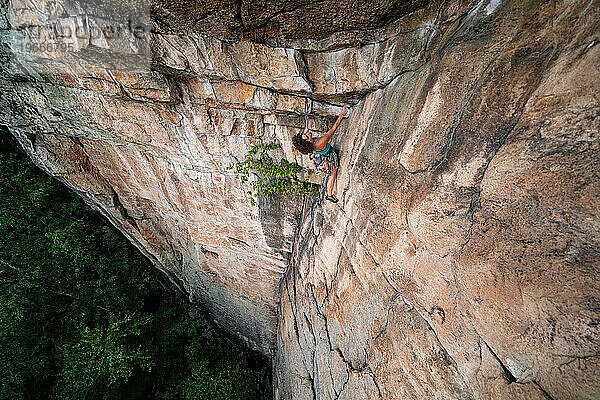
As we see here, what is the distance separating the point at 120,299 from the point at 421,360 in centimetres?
669

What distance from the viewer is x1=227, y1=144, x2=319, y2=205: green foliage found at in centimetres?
362

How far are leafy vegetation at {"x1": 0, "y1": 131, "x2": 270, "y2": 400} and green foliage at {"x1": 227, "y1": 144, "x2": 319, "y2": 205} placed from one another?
4.09m

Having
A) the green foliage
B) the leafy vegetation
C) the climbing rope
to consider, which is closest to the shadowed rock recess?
the climbing rope

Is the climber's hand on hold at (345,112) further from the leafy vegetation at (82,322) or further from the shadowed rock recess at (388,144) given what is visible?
the leafy vegetation at (82,322)

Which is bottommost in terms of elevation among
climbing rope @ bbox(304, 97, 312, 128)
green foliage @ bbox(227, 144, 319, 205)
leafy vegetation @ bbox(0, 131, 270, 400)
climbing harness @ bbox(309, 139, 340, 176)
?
leafy vegetation @ bbox(0, 131, 270, 400)

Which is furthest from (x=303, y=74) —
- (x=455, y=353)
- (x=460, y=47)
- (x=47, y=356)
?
(x=47, y=356)

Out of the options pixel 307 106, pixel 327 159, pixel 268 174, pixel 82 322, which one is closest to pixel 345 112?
pixel 307 106

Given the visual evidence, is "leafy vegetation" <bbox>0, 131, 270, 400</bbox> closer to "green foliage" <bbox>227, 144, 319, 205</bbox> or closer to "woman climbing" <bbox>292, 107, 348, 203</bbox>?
"green foliage" <bbox>227, 144, 319, 205</bbox>


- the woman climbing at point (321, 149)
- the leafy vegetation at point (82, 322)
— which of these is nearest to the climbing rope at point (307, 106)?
the woman climbing at point (321, 149)

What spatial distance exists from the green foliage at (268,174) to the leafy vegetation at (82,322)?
13.4 feet

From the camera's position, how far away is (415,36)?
186 cm

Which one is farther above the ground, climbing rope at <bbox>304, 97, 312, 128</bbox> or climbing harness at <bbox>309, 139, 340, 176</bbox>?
climbing rope at <bbox>304, 97, 312, 128</bbox>

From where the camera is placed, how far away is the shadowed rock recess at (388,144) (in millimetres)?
1121

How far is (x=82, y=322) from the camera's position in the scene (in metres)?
5.98
